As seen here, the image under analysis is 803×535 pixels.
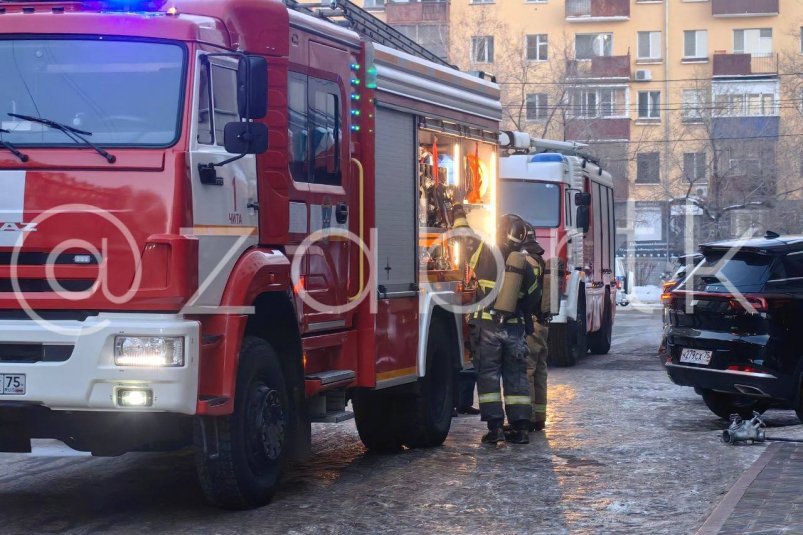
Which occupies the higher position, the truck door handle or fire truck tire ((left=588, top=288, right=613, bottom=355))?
the truck door handle

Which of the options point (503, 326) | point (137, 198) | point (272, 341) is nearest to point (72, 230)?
point (137, 198)

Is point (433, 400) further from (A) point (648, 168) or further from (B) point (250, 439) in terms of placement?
(A) point (648, 168)

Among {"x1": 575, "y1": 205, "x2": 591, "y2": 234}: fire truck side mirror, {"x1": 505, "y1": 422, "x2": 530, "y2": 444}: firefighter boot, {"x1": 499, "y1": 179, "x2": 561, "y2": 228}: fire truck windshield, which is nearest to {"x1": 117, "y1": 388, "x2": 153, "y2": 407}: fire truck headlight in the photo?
{"x1": 505, "y1": 422, "x2": 530, "y2": 444}: firefighter boot

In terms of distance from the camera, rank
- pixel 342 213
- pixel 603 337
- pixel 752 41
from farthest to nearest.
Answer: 1. pixel 752 41
2. pixel 603 337
3. pixel 342 213

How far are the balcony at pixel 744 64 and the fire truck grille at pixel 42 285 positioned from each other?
5170cm

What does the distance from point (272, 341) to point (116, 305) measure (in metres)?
1.50

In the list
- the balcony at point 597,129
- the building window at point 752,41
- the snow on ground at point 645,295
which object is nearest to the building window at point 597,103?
the balcony at point 597,129

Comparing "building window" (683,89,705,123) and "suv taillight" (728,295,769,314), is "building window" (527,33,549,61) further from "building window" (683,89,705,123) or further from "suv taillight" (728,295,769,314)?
"suv taillight" (728,295,769,314)

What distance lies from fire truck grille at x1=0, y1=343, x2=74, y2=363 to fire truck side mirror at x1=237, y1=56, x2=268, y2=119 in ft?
5.46

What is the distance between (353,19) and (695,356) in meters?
4.68

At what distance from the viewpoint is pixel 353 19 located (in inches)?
405

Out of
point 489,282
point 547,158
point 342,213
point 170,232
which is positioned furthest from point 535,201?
point 170,232

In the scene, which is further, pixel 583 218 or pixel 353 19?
pixel 583 218

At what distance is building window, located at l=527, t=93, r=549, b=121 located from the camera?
52.0m
